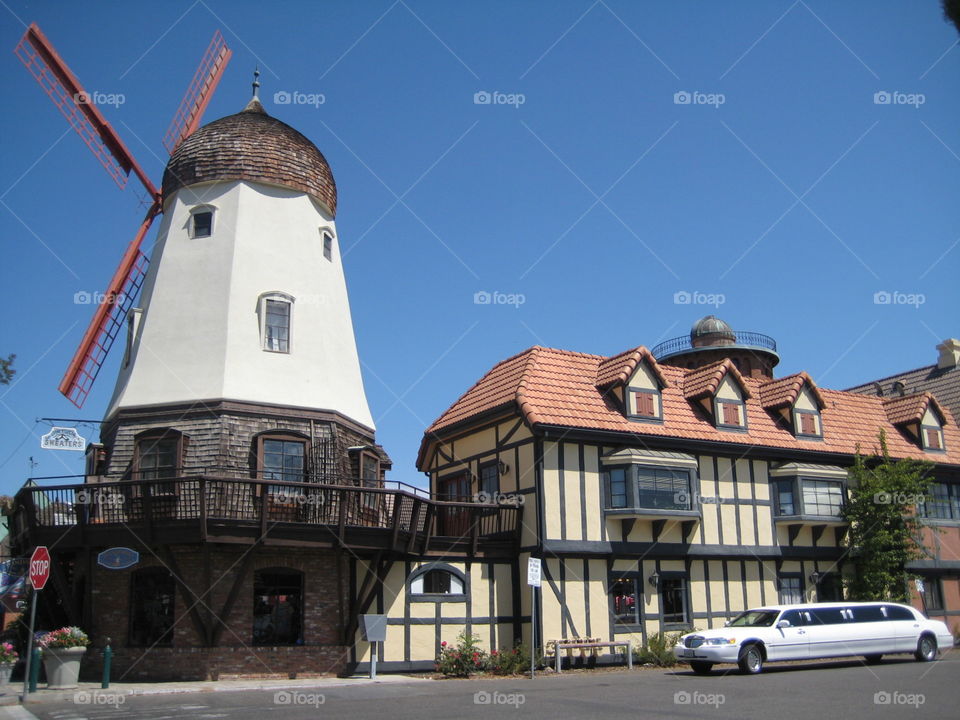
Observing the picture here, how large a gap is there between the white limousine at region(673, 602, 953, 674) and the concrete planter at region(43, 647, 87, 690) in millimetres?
12466

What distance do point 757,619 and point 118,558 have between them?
13823 mm

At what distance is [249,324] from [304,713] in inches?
453

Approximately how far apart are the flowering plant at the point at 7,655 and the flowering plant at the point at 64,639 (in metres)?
0.95

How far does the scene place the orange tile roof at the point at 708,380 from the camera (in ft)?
86.4

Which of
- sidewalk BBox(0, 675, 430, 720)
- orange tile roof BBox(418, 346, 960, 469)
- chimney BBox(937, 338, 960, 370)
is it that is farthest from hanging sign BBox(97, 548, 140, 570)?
chimney BBox(937, 338, 960, 370)

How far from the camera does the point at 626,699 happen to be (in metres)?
14.7

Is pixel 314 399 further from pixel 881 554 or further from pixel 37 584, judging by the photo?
Result: pixel 881 554

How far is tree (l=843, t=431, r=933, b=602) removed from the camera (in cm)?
2627

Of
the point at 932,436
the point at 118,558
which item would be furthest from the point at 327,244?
the point at 932,436

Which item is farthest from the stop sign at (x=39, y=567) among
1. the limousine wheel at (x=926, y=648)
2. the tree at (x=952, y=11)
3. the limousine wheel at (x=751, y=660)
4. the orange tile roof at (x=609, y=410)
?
the limousine wheel at (x=926, y=648)

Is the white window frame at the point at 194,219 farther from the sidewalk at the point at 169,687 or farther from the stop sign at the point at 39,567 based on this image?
the sidewalk at the point at 169,687

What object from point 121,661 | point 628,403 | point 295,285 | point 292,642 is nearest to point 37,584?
point 121,661

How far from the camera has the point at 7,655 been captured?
60.3 feet

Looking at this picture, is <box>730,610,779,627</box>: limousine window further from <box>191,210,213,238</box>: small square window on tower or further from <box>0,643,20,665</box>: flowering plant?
<box>191,210,213,238</box>: small square window on tower
